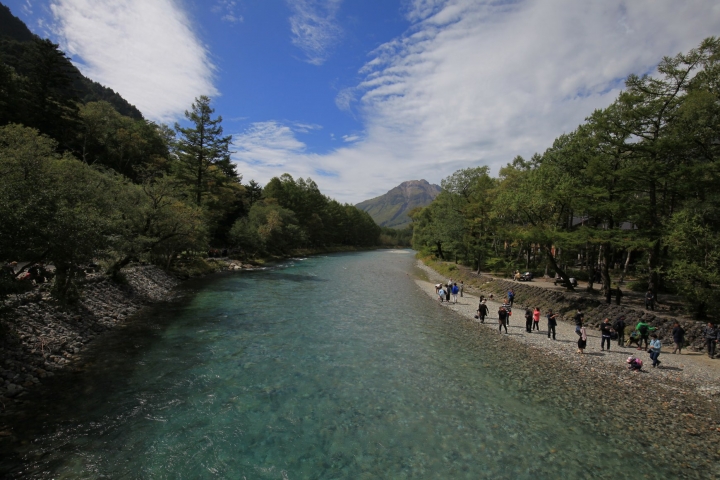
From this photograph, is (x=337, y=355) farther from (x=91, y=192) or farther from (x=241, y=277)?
(x=241, y=277)

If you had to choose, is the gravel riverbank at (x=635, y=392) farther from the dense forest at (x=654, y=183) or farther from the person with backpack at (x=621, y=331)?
the dense forest at (x=654, y=183)

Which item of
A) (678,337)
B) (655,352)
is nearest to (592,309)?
(678,337)

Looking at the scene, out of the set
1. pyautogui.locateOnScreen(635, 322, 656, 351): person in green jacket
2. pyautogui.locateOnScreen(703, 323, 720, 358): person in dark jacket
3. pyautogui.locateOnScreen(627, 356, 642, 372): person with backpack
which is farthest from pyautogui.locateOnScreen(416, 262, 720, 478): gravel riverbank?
pyautogui.locateOnScreen(635, 322, 656, 351): person in green jacket

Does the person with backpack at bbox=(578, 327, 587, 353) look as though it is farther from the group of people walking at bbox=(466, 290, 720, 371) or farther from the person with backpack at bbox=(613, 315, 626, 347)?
the person with backpack at bbox=(613, 315, 626, 347)

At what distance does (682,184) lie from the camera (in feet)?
64.9

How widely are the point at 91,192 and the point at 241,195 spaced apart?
63.2 metres

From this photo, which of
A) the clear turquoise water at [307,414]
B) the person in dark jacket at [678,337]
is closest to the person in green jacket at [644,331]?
the person in dark jacket at [678,337]

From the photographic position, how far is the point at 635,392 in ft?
44.2

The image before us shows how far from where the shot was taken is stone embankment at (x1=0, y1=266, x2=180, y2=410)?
39.2 ft

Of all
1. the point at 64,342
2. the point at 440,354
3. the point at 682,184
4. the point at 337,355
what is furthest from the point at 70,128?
the point at 682,184

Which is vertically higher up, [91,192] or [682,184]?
[682,184]

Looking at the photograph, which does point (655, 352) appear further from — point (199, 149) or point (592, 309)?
point (199, 149)

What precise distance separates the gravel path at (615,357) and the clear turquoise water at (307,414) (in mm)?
3151

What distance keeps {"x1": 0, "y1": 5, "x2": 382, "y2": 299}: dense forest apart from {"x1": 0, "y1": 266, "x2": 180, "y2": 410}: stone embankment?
124 cm
